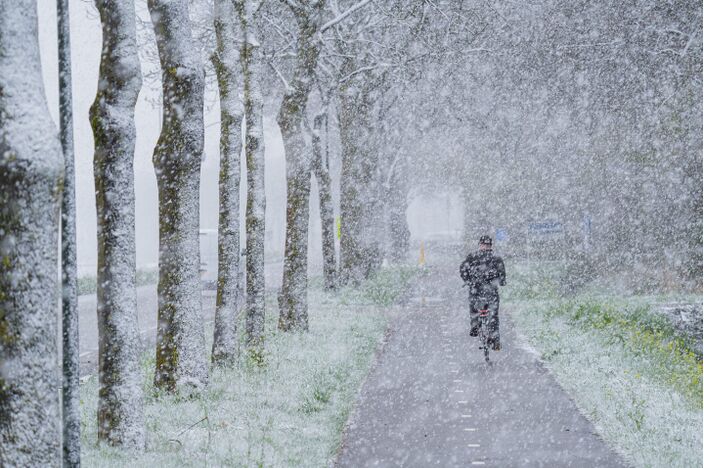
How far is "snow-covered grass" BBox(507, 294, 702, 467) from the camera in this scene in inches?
326

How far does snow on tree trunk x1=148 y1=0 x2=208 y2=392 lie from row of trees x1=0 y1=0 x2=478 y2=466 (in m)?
0.02

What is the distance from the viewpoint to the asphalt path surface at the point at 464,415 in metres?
7.82

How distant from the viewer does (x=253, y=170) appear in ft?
45.9

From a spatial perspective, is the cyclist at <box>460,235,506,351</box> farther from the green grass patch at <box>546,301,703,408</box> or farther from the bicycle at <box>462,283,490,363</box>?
the green grass patch at <box>546,301,703,408</box>

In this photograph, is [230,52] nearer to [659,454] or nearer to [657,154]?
[659,454]

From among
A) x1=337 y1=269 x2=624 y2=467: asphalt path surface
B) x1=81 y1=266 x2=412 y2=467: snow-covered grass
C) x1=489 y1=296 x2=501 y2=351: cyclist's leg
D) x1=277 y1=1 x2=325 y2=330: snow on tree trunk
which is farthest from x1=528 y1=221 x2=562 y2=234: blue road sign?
x1=489 y1=296 x2=501 y2=351: cyclist's leg

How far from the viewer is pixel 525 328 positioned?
18.7 meters

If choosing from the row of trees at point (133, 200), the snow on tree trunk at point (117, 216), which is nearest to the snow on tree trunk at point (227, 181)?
the row of trees at point (133, 200)

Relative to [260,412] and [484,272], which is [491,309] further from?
[260,412]

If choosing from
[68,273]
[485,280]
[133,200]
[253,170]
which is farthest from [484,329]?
[68,273]

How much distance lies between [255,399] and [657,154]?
20.8m

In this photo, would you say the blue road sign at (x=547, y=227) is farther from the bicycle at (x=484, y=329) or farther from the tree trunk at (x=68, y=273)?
the tree trunk at (x=68, y=273)

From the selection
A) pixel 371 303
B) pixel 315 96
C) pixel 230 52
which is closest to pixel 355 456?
pixel 230 52

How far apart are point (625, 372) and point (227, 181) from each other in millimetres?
6035
